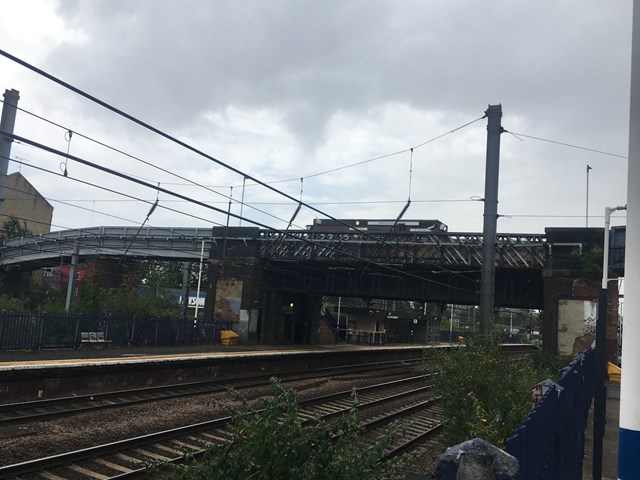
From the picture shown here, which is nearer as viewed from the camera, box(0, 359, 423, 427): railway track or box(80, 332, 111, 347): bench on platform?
box(0, 359, 423, 427): railway track

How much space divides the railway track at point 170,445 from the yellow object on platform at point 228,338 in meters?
18.9

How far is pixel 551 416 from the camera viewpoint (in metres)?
4.76

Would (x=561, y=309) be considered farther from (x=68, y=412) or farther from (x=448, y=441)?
(x=68, y=412)

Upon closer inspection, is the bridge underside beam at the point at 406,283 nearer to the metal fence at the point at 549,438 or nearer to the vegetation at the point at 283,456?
the metal fence at the point at 549,438

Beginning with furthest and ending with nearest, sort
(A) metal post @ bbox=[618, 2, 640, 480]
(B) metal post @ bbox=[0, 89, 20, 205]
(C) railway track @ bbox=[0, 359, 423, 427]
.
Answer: (B) metal post @ bbox=[0, 89, 20, 205] → (C) railway track @ bbox=[0, 359, 423, 427] → (A) metal post @ bbox=[618, 2, 640, 480]

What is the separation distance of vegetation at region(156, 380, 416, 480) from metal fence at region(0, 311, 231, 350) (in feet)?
70.3

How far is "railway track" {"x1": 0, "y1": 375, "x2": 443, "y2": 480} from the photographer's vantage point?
8211 millimetres

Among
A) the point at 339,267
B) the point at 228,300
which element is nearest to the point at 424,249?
the point at 339,267

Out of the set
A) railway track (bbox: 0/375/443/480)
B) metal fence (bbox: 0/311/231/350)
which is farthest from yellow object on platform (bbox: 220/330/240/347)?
railway track (bbox: 0/375/443/480)

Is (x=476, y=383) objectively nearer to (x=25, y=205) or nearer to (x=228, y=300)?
(x=228, y=300)

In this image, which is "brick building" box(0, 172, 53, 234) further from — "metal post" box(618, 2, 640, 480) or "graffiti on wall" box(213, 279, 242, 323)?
"metal post" box(618, 2, 640, 480)

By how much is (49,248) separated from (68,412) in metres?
41.1

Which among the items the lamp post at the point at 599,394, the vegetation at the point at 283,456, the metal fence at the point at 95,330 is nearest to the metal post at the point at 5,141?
the metal fence at the point at 95,330

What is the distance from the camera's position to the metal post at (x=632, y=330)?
2.55m
